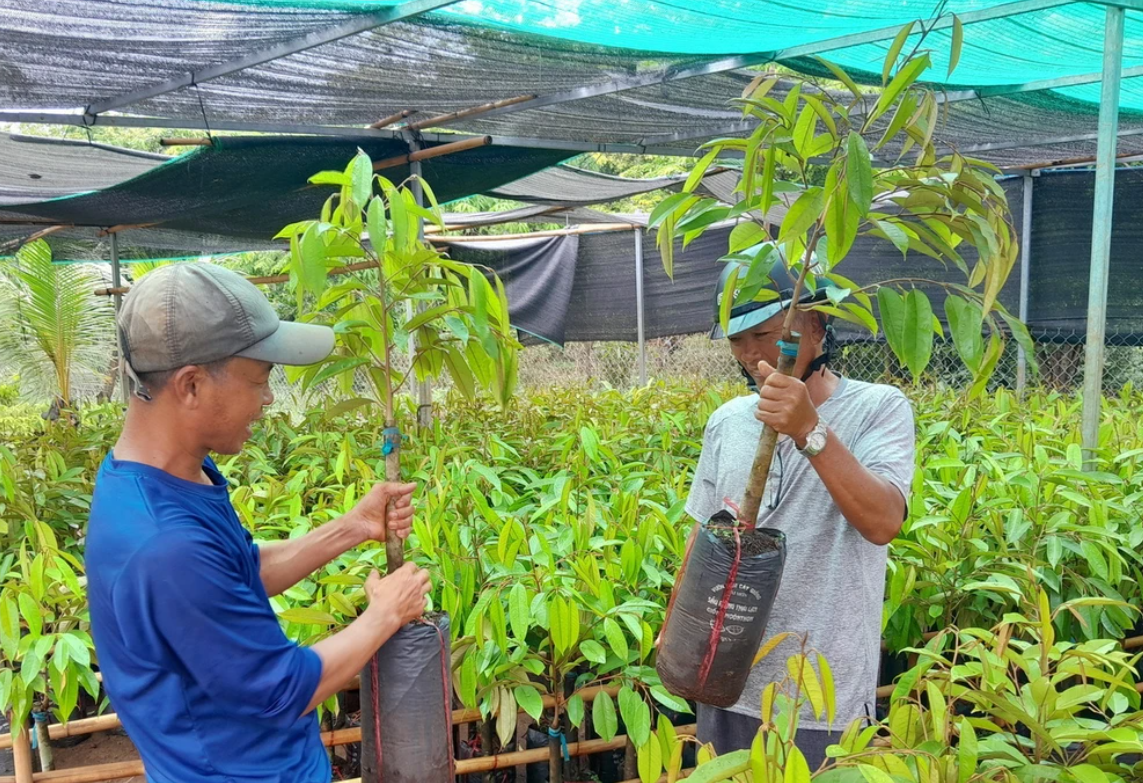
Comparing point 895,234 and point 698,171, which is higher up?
point 698,171

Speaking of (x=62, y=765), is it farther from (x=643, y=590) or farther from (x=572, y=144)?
(x=572, y=144)

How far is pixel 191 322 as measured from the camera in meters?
1.23

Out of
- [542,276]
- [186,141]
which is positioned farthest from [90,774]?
[542,276]

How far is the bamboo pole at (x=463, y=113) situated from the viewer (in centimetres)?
413

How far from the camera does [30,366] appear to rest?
10.8m

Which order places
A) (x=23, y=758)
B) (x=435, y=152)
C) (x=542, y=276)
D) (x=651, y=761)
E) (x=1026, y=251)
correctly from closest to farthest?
(x=651, y=761), (x=23, y=758), (x=435, y=152), (x=1026, y=251), (x=542, y=276)

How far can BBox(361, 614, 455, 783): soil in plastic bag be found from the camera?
149 centimetres

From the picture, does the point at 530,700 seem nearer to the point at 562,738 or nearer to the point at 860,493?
the point at 562,738

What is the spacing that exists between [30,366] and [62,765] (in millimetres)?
9462

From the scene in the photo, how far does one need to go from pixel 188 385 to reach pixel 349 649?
456mm

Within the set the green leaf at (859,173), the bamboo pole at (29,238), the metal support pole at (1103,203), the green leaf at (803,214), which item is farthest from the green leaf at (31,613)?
the bamboo pole at (29,238)

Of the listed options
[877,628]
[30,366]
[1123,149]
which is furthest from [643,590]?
[30,366]

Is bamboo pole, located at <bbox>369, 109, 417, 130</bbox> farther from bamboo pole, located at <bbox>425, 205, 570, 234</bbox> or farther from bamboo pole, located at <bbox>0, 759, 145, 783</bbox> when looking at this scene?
bamboo pole, located at <bbox>0, 759, 145, 783</bbox>

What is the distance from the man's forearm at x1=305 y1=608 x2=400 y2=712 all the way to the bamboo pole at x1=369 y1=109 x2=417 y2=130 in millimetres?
3458
